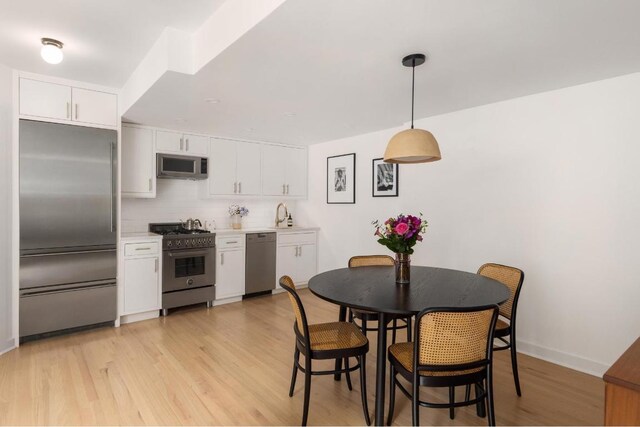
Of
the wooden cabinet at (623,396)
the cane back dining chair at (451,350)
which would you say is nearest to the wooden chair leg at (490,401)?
the cane back dining chair at (451,350)

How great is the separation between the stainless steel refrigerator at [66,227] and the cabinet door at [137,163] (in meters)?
0.49

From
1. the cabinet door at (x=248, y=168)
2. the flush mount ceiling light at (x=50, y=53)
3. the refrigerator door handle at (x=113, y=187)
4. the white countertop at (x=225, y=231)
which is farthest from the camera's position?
the cabinet door at (x=248, y=168)

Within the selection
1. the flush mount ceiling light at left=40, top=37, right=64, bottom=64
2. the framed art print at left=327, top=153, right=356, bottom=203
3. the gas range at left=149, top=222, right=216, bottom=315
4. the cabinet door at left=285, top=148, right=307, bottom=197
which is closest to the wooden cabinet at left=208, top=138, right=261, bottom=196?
A: the cabinet door at left=285, top=148, right=307, bottom=197

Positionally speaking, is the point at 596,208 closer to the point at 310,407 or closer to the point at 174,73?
the point at 310,407

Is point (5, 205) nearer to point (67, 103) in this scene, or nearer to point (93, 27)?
point (67, 103)

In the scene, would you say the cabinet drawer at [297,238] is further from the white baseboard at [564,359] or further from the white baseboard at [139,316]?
the white baseboard at [564,359]

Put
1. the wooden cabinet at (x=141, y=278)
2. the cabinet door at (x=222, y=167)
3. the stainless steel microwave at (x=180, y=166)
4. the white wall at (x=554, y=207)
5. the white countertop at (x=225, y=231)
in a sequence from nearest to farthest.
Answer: the white wall at (x=554, y=207)
the wooden cabinet at (x=141, y=278)
the white countertop at (x=225, y=231)
the stainless steel microwave at (x=180, y=166)
the cabinet door at (x=222, y=167)

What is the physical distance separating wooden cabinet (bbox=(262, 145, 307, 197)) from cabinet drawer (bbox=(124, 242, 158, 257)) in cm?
187

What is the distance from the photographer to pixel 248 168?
207 inches

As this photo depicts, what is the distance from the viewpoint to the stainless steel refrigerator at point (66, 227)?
3.29 metres

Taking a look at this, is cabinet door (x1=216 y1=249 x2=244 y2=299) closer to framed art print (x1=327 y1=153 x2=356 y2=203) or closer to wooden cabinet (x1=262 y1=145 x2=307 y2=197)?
wooden cabinet (x1=262 y1=145 x2=307 y2=197)

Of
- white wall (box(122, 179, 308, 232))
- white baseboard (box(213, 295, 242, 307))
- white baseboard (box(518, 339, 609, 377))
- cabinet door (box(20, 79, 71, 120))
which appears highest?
cabinet door (box(20, 79, 71, 120))

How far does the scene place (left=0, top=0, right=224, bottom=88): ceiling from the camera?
2182 mm

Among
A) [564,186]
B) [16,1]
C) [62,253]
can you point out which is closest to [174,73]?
[16,1]
